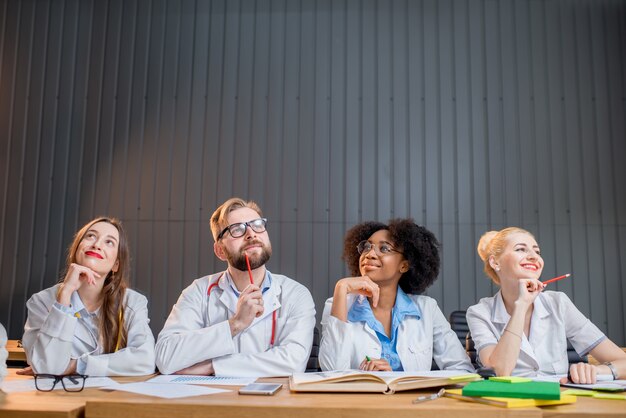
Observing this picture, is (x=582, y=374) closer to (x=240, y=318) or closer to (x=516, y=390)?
(x=516, y=390)

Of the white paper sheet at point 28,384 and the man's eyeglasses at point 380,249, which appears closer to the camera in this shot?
the white paper sheet at point 28,384

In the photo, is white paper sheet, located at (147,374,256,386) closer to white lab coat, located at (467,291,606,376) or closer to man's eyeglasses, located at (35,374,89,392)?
man's eyeglasses, located at (35,374,89,392)

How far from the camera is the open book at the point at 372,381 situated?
5.08 feet

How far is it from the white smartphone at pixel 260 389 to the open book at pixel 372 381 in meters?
0.05

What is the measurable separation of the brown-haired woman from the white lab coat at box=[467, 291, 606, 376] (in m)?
1.34

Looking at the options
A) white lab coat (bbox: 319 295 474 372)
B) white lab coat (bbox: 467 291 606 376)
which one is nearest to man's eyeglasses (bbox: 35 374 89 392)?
white lab coat (bbox: 319 295 474 372)

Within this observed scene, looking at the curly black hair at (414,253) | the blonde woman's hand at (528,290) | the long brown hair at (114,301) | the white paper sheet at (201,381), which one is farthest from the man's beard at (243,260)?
the blonde woman's hand at (528,290)

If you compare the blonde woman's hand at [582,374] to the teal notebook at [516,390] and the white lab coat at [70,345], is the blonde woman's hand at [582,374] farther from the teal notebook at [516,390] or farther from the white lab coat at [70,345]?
the white lab coat at [70,345]

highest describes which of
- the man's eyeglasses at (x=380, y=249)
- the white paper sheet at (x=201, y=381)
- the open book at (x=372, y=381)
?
the man's eyeglasses at (x=380, y=249)

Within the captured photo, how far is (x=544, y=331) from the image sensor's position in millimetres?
2432

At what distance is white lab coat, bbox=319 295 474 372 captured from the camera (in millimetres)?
2377

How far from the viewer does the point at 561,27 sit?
4.90 metres

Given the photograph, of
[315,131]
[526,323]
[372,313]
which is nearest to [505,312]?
[526,323]

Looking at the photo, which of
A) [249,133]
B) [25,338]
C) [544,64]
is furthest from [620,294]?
[25,338]
